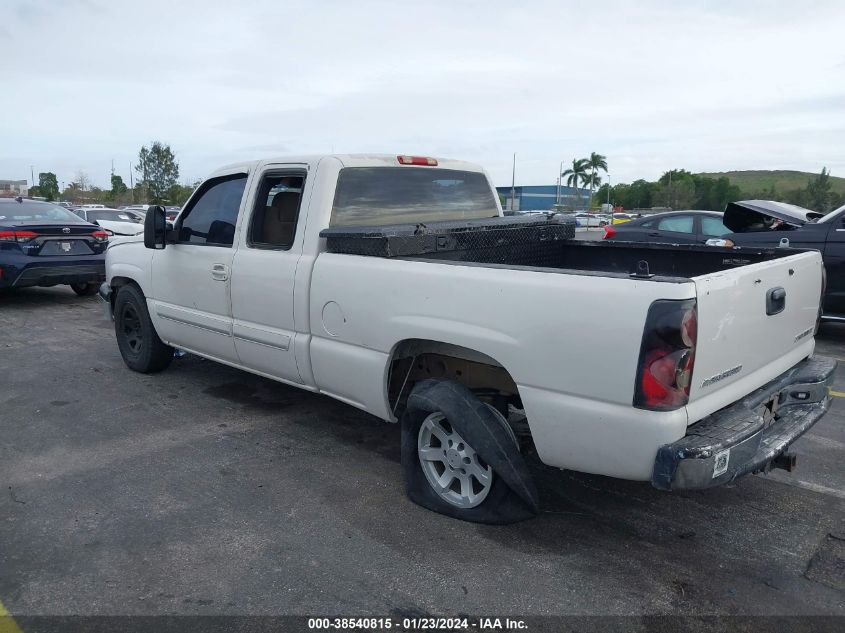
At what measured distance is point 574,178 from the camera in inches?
3851

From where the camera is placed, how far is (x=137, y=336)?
253 inches

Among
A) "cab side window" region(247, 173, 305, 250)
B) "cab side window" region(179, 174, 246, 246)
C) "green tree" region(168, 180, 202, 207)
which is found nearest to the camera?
"cab side window" region(247, 173, 305, 250)

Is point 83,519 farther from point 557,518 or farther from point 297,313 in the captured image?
point 557,518

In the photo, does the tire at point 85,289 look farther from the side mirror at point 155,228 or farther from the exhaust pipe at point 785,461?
the exhaust pipe at point 785,461

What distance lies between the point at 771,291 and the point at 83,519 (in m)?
3.71

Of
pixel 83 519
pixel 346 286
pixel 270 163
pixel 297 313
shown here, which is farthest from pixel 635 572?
pixel 270 163

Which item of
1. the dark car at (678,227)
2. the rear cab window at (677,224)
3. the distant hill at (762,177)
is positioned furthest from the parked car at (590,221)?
the distant hill at (762,177)

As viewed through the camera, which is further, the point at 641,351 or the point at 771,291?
the point at 771,291

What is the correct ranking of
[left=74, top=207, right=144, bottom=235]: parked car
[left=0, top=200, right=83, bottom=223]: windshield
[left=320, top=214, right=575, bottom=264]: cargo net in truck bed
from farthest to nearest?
[left=74, top=207, right=144, bottom=235]: parked car
[left=0, top=200, right=83, bottom=223]: windshield
[left=320, top=214, right=575, bottom=264]: cargo net in truck bed

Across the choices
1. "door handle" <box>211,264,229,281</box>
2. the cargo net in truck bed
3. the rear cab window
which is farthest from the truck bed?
the rear cab window

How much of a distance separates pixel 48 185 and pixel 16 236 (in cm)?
8643

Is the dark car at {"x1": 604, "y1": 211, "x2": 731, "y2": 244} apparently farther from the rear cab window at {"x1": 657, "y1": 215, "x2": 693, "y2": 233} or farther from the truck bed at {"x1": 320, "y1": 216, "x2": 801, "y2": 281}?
the truck bed at {"x1": 320, "y1": 216, "x2": 801, "y2": 281}

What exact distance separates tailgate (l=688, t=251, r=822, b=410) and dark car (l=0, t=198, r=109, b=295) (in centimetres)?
950

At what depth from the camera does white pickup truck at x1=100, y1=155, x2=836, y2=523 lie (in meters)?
2.84
